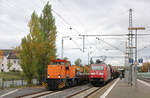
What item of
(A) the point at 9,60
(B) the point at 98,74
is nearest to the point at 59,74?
(B) the point at 98,74

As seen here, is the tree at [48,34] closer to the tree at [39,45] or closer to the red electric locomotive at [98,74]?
the tree at [39,45]

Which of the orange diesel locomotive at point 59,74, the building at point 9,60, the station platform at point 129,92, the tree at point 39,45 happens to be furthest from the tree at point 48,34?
the building at point 9,60

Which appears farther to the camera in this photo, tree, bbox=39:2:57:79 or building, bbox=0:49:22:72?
building, bbox=0:49:22:72

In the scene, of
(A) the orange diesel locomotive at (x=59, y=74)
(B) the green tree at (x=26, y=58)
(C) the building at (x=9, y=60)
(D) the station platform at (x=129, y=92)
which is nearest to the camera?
(D) the station platform at (x=129, y=92)

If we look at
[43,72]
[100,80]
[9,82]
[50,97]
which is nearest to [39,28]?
[43,72]

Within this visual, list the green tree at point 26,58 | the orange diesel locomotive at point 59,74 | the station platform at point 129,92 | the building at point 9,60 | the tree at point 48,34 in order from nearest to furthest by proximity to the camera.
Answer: the station platform at point 129,92 → the orange diesel locomotive at point 59,74 → the green tree at point 26,58 → the tree at point 48,34 → the building at point 9,60

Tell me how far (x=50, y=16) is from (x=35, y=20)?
2.55 metres

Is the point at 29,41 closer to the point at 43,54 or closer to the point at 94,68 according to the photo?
the point at 43,54

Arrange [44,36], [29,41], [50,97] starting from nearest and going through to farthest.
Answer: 1. [50,97]
2. [29,41]
3. [44,36]

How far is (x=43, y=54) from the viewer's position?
78.2ft

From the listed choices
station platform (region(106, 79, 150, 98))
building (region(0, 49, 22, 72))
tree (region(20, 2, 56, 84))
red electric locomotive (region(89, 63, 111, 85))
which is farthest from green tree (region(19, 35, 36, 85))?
building (region(0, 49, 22, 72))

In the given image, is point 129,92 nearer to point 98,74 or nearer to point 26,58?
point 98,74

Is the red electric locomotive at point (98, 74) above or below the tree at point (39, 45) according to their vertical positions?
below

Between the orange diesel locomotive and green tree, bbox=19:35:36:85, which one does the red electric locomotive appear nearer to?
the orange diesel locomotive
